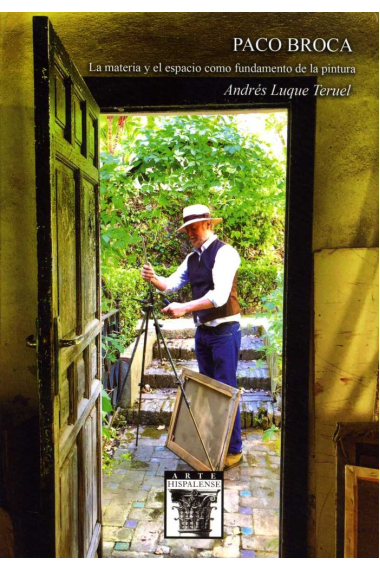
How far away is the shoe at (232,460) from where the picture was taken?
12.4 ft

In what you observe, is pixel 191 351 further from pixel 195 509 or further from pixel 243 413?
pixel 195 509

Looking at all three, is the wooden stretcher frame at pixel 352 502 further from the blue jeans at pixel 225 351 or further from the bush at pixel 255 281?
the bush at pixel 255 281

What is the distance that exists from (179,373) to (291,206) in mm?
3750

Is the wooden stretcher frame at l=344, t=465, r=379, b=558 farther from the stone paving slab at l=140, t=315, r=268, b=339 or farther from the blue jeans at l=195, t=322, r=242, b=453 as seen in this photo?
the stone paving slab at l=140, t=315, r=268, b=339

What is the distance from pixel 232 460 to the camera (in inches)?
150

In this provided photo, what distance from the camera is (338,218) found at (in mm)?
2254

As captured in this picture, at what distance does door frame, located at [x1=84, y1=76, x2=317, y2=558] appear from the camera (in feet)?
7.32

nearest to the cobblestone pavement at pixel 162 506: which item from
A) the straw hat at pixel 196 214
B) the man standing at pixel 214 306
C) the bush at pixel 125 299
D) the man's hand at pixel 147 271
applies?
the man standing at pixel 214 306

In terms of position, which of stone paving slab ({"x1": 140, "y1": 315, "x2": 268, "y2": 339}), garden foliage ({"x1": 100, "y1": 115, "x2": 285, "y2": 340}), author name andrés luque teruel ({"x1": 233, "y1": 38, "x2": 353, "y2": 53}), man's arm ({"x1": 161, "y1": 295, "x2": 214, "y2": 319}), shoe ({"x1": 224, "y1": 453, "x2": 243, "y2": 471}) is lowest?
shoe ({"x1": 224, "y1": 453, "x2": 243, "y2": 471})

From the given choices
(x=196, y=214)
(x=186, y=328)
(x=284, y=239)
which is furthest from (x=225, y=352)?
(x=186, y=328)

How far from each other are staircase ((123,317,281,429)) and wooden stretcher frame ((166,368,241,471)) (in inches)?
28.6

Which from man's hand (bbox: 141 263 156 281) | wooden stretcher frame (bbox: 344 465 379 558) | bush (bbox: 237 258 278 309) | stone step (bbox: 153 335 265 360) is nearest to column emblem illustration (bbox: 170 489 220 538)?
wooden stretcher frame (bbox: 344 465 379 558)
